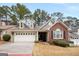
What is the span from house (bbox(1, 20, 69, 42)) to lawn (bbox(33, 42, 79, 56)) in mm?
116

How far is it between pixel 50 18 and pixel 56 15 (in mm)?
132

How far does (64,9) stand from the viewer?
2456 centimetres

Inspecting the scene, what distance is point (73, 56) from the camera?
24.5 m

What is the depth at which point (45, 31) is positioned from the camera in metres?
24.6

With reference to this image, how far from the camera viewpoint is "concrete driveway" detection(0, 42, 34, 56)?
80.6ft

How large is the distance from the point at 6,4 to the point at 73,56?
4.43 ft

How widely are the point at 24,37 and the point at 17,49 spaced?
0.81ft

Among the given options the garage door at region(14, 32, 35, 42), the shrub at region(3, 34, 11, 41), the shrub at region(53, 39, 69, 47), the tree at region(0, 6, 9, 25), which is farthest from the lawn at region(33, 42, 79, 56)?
the tree at region(0, 6, 9, 25)

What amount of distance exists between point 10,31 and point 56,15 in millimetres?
782

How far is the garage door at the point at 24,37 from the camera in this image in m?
24.7

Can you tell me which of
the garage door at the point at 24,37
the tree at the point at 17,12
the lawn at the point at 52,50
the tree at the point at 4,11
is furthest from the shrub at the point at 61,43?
the tree at the point at 4,11

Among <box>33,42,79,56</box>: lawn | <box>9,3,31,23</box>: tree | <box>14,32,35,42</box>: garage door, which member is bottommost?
<box>33,42,79,56</box>: lawn

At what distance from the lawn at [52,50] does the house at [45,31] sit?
12 centimetres

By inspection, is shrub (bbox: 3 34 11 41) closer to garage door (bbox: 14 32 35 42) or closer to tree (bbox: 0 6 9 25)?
garage door (bbox: 14 32 35 42)
